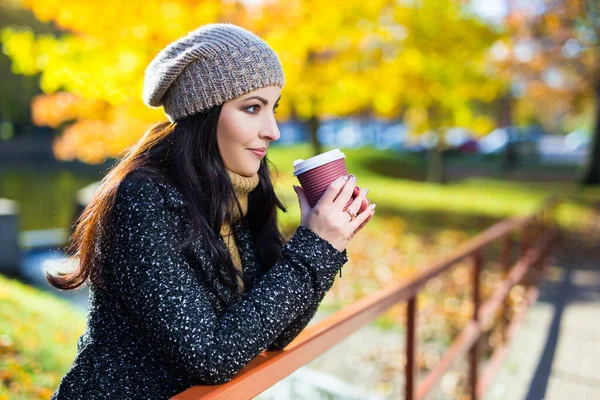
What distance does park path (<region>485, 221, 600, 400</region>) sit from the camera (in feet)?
14.4

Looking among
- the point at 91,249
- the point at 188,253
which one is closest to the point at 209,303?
the point at 188,253

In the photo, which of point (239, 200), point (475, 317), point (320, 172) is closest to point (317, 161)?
point (320, 172)

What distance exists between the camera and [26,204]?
1642cm

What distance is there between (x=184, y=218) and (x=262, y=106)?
0.36 meters

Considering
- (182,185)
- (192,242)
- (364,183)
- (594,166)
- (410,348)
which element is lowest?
(594,166)

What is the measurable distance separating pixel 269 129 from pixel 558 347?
4.76 metres

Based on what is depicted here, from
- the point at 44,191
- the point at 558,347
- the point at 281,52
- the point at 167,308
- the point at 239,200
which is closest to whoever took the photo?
the point at 167,308

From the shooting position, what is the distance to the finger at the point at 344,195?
1377 mm

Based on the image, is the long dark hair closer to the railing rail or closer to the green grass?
the railing rail

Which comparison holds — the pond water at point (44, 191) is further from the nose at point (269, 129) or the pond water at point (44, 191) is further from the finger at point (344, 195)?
the finger at point (344, 195)

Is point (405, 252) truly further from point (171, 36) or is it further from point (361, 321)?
point (361, 321)

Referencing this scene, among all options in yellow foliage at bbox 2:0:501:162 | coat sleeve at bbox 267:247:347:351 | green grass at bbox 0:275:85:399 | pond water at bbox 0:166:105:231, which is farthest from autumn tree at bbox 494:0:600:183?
coat sleeve at bbox 267:247:347:351

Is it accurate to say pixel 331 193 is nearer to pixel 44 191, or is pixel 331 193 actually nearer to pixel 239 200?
pixel 239 200

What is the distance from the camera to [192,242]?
1366 millimetres
